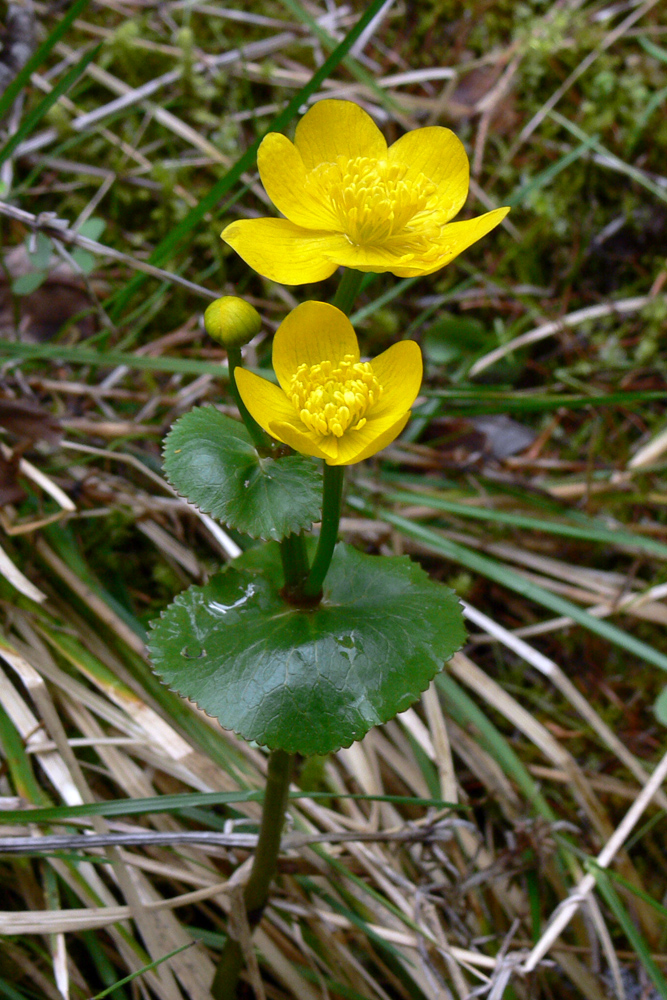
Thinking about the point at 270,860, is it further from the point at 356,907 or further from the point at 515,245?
the point at 515,245

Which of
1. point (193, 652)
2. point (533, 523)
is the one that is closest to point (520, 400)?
point (533, 523)

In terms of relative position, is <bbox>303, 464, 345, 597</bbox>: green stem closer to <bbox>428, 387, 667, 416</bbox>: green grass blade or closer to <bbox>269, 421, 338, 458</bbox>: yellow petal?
<bbox>269, 421, 338, 458</bbox>: yellow petal

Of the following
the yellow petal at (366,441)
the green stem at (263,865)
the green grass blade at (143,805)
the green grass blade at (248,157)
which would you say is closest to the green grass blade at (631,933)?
the green grass blade at (143,805)

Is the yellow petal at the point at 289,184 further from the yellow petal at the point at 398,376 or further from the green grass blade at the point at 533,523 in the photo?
the green grass blade at the point at 533,523

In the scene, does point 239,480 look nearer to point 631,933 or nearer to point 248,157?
point 248,157

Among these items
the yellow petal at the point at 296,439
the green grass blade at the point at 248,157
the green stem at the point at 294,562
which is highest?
the green grass blade at the point at 248,157

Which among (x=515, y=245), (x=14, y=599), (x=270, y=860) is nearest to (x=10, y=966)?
(x=270, y=860)

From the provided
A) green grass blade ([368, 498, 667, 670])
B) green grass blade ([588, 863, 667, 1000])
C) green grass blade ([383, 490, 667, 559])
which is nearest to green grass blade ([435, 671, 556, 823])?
green grass blade ([588, 863, 667, 1000])
